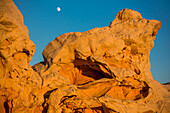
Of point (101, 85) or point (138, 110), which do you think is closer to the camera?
point (138, 110)

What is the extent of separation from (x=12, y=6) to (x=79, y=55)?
3114mm

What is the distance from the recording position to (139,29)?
26.0ft

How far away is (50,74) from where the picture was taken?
19.9 ft

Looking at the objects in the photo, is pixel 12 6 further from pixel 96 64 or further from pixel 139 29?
pixel 139 29

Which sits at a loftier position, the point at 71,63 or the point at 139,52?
the point at 139,52

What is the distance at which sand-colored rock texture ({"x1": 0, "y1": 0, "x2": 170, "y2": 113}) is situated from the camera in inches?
196

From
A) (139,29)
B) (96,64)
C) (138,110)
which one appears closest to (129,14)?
(139,29)

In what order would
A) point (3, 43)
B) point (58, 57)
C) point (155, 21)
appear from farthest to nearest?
point (155, 21) < point (58, 57) < point (3, 43)

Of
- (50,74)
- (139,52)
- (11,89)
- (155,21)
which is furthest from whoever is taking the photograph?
(155,21)

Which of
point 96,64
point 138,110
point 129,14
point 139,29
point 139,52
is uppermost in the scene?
point 129,14

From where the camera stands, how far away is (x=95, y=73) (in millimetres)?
7316

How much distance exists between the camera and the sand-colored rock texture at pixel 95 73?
16.3 feet

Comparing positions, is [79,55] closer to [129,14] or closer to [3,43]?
[3,43]

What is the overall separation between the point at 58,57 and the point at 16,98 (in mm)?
2762
